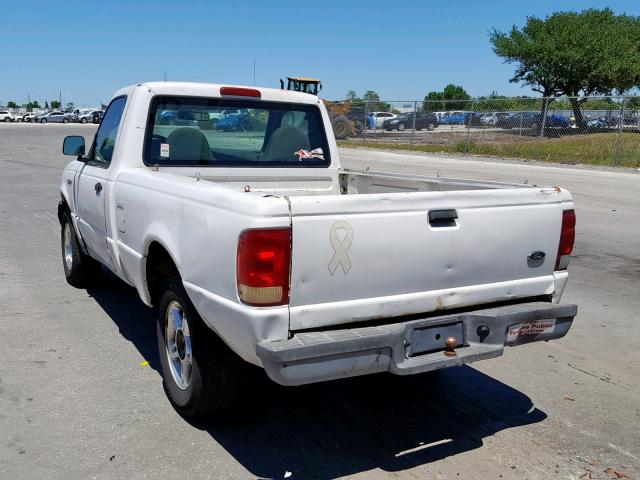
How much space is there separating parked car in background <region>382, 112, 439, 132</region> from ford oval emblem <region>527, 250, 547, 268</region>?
29498 millimetres

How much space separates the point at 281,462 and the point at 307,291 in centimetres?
98

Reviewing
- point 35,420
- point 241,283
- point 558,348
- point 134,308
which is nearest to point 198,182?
point 241,283

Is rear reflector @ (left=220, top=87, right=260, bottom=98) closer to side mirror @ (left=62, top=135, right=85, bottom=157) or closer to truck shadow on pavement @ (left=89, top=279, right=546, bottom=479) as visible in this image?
side mirror @ (left=62, top=135, right=85, bottom=157)

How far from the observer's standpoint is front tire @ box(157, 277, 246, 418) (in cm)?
359

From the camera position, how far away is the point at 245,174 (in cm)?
512

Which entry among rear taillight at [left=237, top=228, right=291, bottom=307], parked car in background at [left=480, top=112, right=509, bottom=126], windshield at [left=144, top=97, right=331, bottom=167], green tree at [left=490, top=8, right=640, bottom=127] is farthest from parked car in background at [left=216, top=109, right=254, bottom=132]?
green tree at [left=490, top=8, right=640, bottom=127]

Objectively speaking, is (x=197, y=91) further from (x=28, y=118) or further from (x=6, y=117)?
(x=6, y=117)

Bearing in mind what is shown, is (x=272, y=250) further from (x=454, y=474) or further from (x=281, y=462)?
(x=454, y=474)

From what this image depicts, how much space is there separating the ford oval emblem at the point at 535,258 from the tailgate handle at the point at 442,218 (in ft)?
2.04

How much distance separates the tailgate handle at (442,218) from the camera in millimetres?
3400

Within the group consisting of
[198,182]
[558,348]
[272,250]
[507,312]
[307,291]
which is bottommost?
[558,348]

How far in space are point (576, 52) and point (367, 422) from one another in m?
42.5

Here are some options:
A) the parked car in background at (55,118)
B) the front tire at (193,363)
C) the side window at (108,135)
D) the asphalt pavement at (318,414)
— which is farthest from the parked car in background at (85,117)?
the front tire at (193,363)

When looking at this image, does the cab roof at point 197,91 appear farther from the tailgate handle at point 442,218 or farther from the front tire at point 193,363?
the tailgate handle at point 442,218
